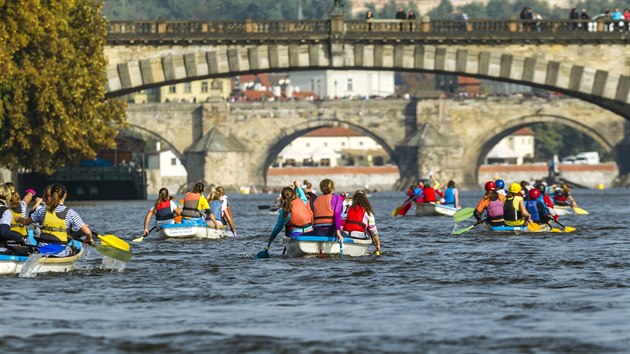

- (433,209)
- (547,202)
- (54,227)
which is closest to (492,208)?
(547,202)

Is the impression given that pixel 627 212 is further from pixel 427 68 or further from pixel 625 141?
pixel 625 141

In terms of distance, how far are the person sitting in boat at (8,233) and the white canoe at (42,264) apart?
119mm

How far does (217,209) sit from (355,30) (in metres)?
28.2

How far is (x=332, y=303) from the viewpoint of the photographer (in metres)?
23.5

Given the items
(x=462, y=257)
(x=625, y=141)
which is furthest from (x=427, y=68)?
(x=625, y=141)

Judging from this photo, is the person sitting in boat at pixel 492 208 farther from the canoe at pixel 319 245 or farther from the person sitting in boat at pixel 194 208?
the canoe at pixel 319 245

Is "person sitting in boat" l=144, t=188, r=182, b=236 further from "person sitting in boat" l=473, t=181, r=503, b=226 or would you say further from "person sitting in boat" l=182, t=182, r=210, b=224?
"person sitting in boat" l=473, t=181, r=503, b=226

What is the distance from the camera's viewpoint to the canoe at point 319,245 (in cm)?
3077

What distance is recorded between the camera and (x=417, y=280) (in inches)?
1084

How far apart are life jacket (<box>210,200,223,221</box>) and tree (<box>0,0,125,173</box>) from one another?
57.6 ft

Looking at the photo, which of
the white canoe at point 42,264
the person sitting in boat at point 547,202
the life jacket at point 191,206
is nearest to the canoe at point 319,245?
the white canoe at point 42,264

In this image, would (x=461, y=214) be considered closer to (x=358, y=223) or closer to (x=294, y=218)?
(x=358, y=223)

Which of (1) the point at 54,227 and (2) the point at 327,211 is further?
(2) the point at 327,211

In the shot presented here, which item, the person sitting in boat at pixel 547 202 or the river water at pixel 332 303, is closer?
the river water at pixel 332 303
